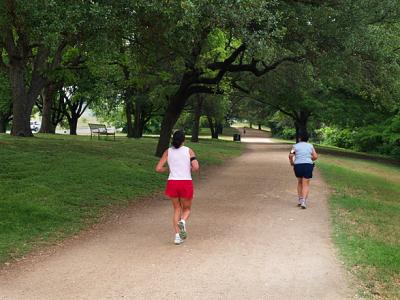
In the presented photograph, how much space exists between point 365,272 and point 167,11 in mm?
6325

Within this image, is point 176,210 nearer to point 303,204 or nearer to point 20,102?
point 303,204

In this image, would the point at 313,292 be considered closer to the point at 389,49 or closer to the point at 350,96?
the point at 389,49

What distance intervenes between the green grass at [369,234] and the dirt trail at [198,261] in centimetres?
27

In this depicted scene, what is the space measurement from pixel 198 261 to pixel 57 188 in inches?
209

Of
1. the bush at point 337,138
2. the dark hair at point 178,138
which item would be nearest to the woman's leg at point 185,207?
the dark hair at point 178,138

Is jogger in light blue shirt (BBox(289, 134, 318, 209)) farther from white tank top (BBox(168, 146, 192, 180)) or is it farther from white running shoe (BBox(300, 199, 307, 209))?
white tank top (BBox(168, 146, 192, 180))

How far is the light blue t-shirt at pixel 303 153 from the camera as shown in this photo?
34.8 feet

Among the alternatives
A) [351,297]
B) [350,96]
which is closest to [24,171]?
[351,297]

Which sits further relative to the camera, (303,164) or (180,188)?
(303,164)

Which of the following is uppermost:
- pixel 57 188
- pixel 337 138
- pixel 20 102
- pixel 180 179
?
pixel 20 102

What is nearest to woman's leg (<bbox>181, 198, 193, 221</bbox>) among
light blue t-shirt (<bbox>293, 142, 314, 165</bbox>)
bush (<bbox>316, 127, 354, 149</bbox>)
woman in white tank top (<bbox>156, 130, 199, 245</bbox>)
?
woman in white tank top (<bbox>156, 130, 199, 245</bbox>)

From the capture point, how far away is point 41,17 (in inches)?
405

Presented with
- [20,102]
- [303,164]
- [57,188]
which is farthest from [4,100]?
[303,164]

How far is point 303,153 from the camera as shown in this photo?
10.6 meters
